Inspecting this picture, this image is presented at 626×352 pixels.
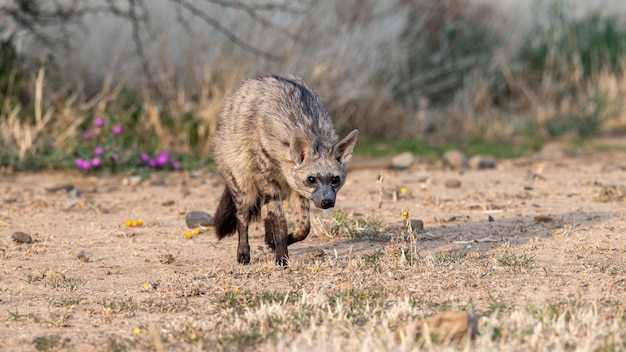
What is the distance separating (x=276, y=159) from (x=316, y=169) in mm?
303

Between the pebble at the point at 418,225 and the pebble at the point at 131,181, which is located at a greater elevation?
the pebble at the point at 131,181

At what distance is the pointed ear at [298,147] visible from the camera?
5277 millimetres

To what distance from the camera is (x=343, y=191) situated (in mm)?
8008

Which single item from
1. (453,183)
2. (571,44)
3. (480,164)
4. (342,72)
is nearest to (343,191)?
(453,183)

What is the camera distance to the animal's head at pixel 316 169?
5309 mm

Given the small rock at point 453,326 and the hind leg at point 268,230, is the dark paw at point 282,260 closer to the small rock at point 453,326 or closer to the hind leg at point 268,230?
the hind leg at point 268,230

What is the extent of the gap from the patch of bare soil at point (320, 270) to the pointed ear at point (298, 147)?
1.96 ft

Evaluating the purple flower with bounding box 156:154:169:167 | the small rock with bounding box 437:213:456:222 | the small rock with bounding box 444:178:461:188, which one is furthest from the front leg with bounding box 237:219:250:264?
the purple flower with bounding box 156:154:169:167

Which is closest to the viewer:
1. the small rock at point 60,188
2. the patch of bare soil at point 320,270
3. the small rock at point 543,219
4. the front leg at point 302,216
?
the patch of bare soil at point 320,270

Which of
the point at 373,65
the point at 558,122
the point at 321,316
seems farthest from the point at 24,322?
the point at 558,122

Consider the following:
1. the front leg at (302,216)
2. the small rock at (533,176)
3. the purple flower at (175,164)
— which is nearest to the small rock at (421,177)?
the small rock at (533,176)

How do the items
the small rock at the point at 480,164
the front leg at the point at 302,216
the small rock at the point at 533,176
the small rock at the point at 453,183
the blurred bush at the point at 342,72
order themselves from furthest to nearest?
the blurred bush at the point at 342,72
the small rock at the point at 480,164
the small rock at the point at 533,176
the small rock at the point at 453,183
the front leg at the point at 302,216

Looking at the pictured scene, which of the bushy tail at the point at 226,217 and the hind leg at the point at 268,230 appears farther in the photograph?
the bushy tail at the point at 226,217

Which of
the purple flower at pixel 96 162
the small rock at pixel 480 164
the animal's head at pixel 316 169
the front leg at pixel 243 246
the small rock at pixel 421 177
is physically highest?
the animal's head at pixel 316 169
